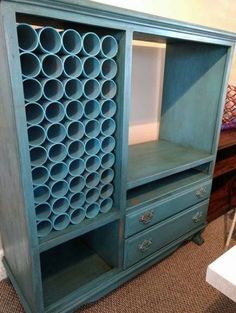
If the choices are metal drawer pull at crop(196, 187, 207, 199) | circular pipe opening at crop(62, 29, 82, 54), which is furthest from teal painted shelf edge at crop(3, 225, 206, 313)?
circular pipe opening at crop(62, 29, 82, 54)

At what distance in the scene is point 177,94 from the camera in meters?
1.74

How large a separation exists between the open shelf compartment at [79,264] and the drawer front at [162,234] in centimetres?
9

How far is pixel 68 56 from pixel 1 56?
8.8 inches

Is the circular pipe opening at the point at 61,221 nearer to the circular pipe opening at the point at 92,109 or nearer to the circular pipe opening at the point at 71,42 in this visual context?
the circular pipe opening at the point at 92,109

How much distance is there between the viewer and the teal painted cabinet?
87 centimetres

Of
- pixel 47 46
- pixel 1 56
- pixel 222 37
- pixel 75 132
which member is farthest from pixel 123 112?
pixel 222 37

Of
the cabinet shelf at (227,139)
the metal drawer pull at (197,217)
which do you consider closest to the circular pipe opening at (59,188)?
the metal drawer pull at (197,217)

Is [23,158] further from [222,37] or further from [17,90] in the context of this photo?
[222,37]

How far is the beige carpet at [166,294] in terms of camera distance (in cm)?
134

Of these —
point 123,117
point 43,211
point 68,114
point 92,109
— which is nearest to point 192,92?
point 123,117

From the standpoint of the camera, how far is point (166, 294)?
1425 millimetres

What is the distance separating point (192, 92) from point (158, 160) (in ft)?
1.67

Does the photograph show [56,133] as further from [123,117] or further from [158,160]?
[158,160]

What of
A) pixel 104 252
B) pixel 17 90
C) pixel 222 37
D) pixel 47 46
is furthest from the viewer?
pixel 104 252
